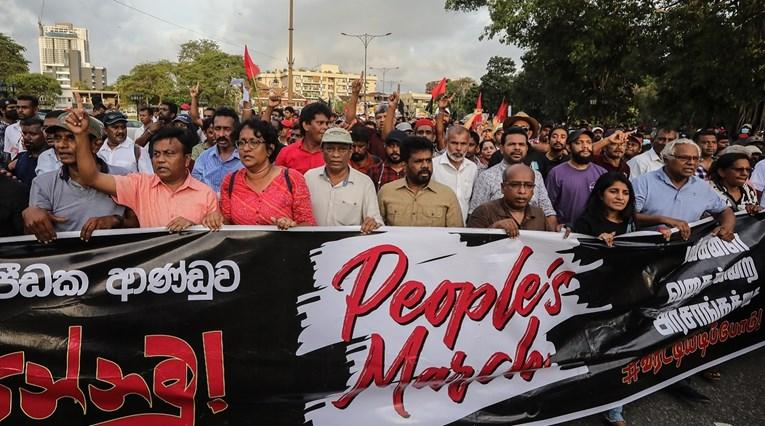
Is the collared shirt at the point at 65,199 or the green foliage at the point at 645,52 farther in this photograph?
the green foliage at the point at 645,52

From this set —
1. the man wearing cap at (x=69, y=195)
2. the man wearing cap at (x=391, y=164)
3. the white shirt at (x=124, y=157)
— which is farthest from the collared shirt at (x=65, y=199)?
the white shirt at (x=124, y=157)

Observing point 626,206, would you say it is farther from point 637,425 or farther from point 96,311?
point 96,311

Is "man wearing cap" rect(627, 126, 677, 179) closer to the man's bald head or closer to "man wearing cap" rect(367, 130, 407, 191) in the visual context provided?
"man wearing cap" rect(367, 130, 407, 191)

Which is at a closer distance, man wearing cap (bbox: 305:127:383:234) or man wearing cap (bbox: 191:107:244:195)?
man wearing cap (bbox: 305:127:383:234)

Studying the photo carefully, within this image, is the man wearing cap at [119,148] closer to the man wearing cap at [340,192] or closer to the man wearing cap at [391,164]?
the man wearing cap at [391,164]

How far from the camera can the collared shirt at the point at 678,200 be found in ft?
12.5

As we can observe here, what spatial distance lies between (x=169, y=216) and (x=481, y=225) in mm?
1876

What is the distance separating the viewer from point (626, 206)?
3.46 meters

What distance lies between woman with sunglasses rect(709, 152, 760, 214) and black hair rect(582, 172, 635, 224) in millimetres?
1063

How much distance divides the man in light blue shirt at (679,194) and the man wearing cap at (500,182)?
66 cm

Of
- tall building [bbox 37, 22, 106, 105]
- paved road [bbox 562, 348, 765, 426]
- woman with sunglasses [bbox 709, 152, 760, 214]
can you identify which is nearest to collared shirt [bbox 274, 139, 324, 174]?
paved road [bbox 562, 348, 765, 426]

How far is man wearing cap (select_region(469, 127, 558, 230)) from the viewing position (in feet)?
12.9

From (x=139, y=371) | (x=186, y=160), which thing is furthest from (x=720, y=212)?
(x=139, y=371)

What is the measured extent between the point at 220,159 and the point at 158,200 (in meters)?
1.58
